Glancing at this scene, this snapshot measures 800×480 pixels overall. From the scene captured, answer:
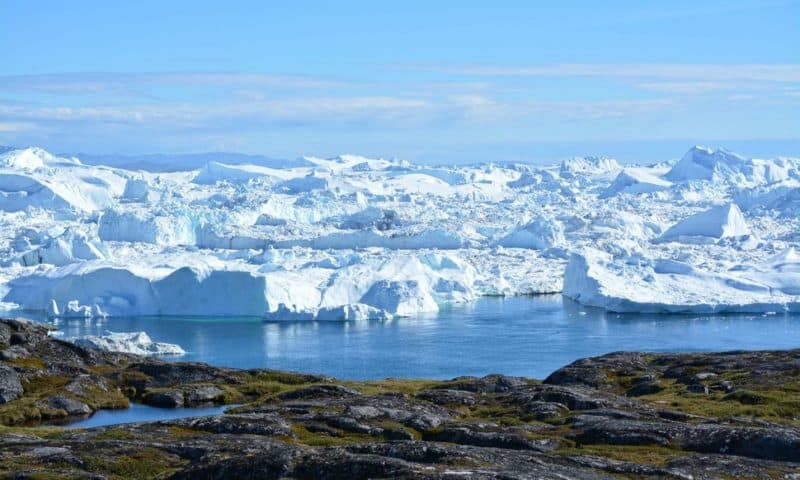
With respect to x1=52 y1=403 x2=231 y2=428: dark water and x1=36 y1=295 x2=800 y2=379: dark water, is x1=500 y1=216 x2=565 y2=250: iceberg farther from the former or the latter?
x1=52 y1=403 x2=231 y2=428: dark water

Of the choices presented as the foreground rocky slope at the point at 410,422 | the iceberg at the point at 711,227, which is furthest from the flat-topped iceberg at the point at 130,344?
the iceberg at the point at 711,227

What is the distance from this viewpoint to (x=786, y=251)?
249 feet

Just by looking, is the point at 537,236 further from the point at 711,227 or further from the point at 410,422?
the point at 410,422

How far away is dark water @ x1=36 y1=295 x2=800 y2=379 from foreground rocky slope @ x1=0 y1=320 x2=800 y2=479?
10837 millimetres

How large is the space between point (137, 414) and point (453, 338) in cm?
2785

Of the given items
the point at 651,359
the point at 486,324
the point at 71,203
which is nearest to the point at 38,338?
the point at 651,359

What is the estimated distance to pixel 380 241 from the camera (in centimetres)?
8700

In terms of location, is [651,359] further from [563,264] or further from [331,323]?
[563,264]

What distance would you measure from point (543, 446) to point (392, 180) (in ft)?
441


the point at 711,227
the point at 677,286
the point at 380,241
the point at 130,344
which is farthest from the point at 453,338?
the point at 711,227

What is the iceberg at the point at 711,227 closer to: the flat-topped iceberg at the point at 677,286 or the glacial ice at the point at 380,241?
the glacial ice at the point at 380,241

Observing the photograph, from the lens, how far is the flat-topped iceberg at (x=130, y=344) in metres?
41.9

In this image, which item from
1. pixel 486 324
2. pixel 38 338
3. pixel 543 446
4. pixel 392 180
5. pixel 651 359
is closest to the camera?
pixel 543 446

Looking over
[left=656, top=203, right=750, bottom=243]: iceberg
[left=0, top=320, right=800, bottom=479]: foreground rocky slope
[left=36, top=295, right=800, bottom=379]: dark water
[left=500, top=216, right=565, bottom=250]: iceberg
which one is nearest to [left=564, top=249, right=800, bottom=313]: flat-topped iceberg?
[left=36, top=295, right=800, bottom=379]: dark water
